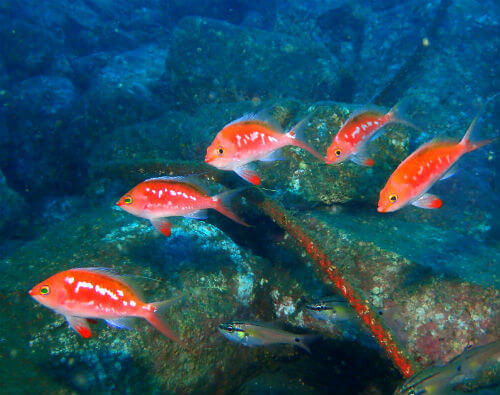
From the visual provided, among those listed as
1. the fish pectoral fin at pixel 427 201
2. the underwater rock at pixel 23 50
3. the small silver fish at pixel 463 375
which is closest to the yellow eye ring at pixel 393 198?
the fish pectoral fin at pixel 427 201

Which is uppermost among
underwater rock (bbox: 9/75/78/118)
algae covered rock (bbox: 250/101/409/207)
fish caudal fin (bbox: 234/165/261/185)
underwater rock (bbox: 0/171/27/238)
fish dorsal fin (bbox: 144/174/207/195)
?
fish caudal fin (bbox: 234/165/261/185)

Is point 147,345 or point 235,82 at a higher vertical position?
point 235,82

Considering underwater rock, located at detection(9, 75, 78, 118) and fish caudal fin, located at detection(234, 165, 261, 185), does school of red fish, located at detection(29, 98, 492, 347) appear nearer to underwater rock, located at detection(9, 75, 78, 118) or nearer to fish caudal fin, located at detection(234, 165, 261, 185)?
fish caudal fin, located at detection(234, 165, 261, 185)

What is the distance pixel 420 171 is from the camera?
2.52 meters

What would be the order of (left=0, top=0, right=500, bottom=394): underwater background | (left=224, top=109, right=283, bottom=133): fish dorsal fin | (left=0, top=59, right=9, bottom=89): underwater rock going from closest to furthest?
(left=224, top=109, right=283, bottom=133): fish dorsal fin
(left=0, top=0, right=500, bottom=394): underwater background
(left=0, top=59, right=9, bottom=89): underwater rock

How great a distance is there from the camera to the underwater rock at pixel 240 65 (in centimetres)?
921

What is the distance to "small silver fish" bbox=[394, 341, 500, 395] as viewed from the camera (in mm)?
2529

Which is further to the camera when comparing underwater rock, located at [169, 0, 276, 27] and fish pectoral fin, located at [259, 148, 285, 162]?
underwater rock, located at [169, 0, 276, 27]

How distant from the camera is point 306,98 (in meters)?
9.27

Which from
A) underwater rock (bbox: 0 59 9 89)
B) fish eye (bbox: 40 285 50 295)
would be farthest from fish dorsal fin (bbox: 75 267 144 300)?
underwater rock (bbox: 0 59 9 89)

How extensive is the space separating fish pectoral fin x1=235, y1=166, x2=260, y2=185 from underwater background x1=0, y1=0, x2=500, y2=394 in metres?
0.39

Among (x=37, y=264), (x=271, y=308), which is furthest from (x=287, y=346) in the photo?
(x=37, y=264)

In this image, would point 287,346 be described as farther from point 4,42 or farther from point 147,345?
point 4,42

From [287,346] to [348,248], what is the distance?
162cm
